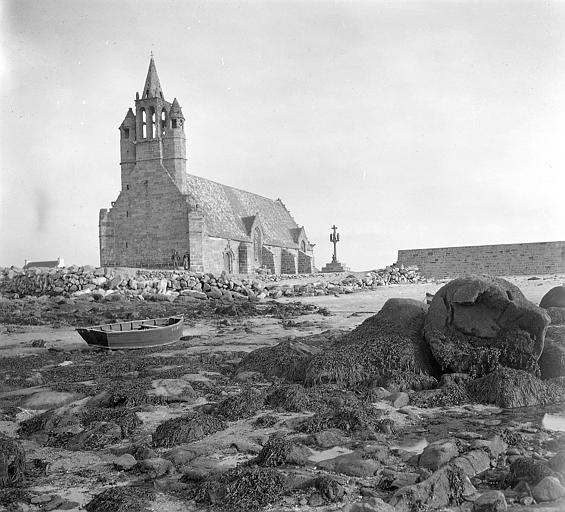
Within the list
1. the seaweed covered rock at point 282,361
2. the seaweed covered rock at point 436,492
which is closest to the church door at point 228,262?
the seaweed covered rock at point 282,361

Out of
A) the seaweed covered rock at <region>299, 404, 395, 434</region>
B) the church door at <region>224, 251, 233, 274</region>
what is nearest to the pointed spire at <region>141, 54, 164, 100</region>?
the church door at <region>224, 251, 233, 274</region>

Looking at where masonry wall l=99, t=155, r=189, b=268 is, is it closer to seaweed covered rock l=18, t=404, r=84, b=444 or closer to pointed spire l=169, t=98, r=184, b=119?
pointed spire l=169, t=98, r=184, b=119

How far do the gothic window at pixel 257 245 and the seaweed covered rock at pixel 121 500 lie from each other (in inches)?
1620

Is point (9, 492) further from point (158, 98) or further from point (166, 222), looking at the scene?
point (158, 98)

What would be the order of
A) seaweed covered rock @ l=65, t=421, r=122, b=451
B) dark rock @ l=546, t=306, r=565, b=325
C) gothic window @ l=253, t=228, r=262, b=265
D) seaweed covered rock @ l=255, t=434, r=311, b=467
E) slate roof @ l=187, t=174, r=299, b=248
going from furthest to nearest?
gothic window @ l=253, t=228, r=262, b=265 < slate roof @ l=187, t=174, r=299, b=248 < dark rock @ l=546, t=306, r=565, b=325 < seaweed covered rock @ l=65, t=421, r=122, b=451 < seaweed covered rock @ l=255, t=434, r=311, b=467

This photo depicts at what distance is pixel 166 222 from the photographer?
3856 cm

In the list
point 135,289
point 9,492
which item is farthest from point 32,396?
point 135,289

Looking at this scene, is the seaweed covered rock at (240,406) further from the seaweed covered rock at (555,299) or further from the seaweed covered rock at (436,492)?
the seaweed covered rock at (555,299)

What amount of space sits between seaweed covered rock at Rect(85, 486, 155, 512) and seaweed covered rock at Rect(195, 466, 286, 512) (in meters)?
0.38

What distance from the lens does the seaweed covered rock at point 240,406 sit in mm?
6408

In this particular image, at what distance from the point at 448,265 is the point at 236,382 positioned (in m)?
36.0

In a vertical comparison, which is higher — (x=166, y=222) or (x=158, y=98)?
(x=158, y=98)

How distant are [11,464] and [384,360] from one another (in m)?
5.10

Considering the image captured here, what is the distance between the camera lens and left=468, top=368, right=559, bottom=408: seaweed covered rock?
6.74 m
